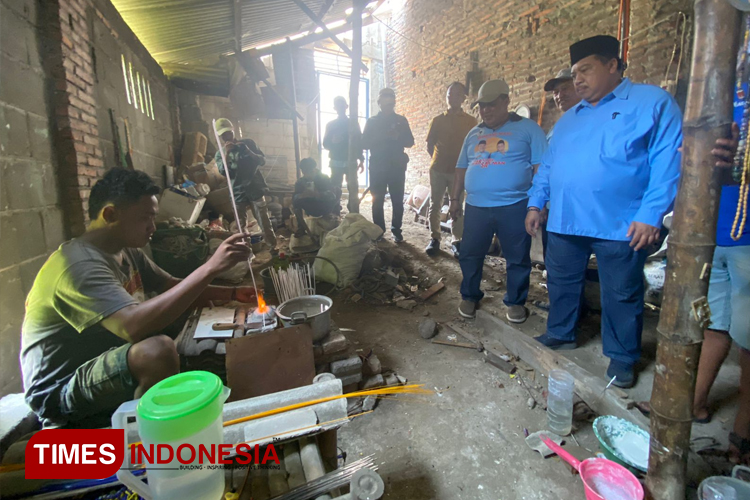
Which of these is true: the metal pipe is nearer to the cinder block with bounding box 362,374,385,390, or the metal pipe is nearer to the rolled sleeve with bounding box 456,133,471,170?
the cinder block with bounding box 362,374,385,390

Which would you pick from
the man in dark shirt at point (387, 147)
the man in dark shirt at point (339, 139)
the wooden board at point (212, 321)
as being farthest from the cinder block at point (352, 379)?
the man in dark shirt at point (339, 139)

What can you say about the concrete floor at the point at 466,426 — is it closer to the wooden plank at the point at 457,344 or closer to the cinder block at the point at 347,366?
the wooden plank at the point at 457,344

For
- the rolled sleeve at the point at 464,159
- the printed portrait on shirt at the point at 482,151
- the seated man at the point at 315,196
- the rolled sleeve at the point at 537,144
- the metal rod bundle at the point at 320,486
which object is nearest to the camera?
the metal rod bundle at the point at 320,486

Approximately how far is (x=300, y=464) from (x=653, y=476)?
130 cm

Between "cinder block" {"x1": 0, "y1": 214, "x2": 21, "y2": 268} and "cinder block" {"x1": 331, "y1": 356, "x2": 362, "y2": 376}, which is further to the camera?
"cinder block" {"x1": 331, "y1": 356, "x2": 362, "y2": 376}

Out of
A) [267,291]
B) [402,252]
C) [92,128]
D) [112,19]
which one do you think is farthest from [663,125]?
[112,19]

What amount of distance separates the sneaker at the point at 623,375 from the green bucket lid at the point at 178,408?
215 centimetres

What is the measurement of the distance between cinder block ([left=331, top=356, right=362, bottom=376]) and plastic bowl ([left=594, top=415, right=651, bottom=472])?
135 centimetres

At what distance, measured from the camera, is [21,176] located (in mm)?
2115

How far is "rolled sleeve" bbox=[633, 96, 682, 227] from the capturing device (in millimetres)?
1766

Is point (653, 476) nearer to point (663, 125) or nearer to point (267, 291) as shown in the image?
point (663, 125)

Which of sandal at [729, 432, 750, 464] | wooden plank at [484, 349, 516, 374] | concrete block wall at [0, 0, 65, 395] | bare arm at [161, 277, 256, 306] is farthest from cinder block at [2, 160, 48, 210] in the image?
sandal at [729, 432, 750, 464]

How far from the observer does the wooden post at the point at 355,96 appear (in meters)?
4.90

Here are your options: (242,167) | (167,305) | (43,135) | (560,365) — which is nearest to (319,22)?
(242,167)
